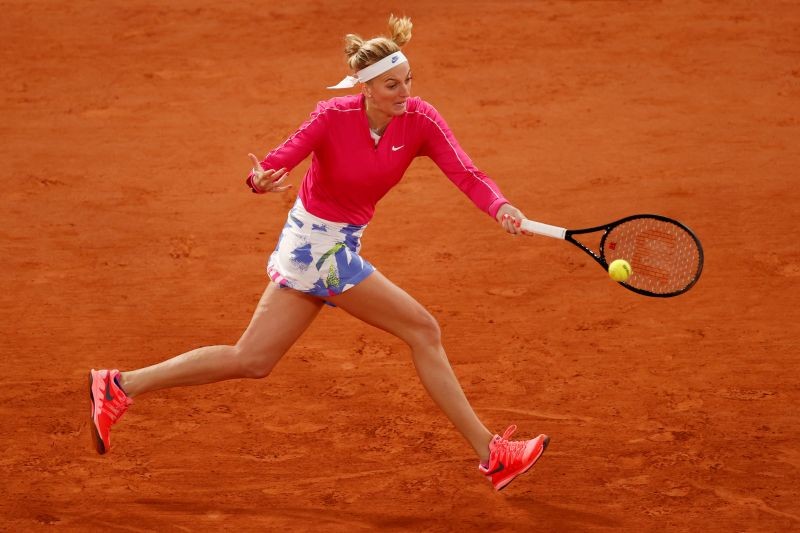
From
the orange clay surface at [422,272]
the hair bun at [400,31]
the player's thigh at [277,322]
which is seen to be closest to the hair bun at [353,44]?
the hair bun at [400,31]

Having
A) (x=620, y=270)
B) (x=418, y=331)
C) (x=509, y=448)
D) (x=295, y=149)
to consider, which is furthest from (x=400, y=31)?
(x=509, y=448)

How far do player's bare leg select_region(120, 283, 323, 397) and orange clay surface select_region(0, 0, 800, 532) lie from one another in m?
0.65

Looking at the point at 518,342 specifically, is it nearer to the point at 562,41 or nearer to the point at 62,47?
the point at 562,41

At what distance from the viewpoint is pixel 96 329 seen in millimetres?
6484

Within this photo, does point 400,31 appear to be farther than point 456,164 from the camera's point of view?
No

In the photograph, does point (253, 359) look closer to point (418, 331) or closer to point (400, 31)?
point (418, 331)

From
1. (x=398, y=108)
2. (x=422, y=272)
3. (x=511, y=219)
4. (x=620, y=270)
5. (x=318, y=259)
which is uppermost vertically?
(x=398, y=108)

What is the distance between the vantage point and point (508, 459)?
15.7 feet

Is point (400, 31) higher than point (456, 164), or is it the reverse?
point (400, 31)

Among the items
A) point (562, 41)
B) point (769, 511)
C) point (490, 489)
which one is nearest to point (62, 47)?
point (562, 41)

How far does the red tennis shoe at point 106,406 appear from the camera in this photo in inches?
193

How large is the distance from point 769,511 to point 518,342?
1.89m

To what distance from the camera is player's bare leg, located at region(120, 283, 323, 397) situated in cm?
470

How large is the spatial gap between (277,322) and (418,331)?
623 mm
